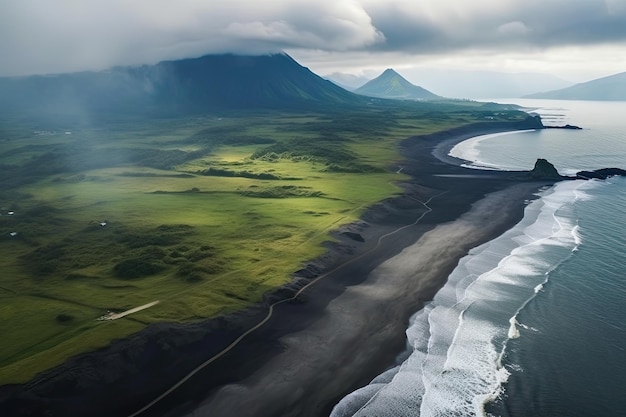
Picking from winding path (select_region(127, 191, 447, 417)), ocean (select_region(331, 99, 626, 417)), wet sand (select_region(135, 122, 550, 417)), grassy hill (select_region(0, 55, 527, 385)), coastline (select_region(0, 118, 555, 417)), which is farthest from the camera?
grassy hill (select_region(0, 55, 527, 385))

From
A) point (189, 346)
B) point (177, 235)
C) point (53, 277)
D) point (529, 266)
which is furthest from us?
point (177, 235)

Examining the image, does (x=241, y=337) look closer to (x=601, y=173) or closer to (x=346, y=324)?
(x=346, y=324)

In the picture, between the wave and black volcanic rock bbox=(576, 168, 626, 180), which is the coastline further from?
black volcanic rock bbox=(576, 168, 626, 180)

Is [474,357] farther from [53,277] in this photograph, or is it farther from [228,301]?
[53,277]

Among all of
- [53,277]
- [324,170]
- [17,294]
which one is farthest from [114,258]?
[324,170]

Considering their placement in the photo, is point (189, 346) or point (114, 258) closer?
point (189, 346)

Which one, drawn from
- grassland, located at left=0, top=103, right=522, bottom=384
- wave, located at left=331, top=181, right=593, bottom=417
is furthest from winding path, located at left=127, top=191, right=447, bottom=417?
wave, located at left=331, top=181, right=593, bottom=417

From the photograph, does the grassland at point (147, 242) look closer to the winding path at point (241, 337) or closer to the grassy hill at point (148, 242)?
the grassy hill at point (148, 242)
